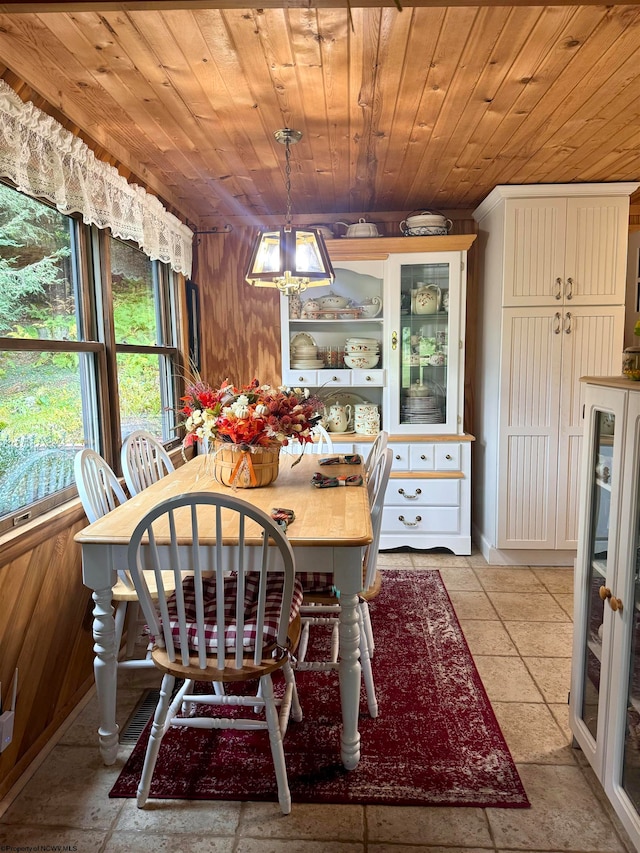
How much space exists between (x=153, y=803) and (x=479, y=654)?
1.45m

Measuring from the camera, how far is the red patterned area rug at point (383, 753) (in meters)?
1.68

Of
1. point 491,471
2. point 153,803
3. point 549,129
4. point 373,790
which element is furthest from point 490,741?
point 549,129

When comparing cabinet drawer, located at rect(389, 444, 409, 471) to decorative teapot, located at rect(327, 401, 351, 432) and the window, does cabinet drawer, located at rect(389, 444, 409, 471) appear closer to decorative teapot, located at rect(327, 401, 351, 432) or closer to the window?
→ decorative teapot, located at rect(327, 401, 351, 432)

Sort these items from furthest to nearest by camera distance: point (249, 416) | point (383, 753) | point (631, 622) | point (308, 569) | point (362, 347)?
1. point (362, 347)
2. point (249, 416)
3. point (383, 753)
4. point (308, 569)
5. point (631, 622)

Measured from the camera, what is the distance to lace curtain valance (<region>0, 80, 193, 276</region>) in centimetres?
178

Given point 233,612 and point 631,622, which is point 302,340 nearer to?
point 233,612

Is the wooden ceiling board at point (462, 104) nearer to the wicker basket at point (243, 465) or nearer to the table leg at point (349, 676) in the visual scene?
the wicker basket at point (243, 465)

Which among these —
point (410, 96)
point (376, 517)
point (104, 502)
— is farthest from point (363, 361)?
point (104, 502)

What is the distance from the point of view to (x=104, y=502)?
2.18 metres

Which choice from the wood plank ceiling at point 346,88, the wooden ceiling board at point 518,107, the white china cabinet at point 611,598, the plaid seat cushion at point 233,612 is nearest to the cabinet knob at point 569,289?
the wood plank ceiling at point 346,88

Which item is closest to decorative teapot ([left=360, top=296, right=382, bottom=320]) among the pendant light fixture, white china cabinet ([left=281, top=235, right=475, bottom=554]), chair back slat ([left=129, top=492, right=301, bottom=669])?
white china cabinet ([left=281, top=235, right=475, bottom=554])

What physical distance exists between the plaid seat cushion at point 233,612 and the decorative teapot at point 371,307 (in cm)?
229

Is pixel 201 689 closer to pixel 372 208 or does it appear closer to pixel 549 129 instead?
pixel 549 129

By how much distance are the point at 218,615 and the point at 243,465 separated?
0.83 m
